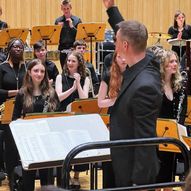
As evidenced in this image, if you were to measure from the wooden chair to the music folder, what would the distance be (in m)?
1.32

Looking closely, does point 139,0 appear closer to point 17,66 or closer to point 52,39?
point 52,39

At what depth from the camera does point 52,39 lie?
32.8 feet

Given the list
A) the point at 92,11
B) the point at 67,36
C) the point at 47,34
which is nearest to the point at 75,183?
the point at 47,34

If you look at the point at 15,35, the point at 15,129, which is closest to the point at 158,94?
the point at 15,129

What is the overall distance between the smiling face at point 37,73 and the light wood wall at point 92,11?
890 centimetres

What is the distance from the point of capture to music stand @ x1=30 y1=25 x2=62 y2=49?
975 cm

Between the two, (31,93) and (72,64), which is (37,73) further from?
(72,64)

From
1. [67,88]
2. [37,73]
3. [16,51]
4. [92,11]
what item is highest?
[92,11]

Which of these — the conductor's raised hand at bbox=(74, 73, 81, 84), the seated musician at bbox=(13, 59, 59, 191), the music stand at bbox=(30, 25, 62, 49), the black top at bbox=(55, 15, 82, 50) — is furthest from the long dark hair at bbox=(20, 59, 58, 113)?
the black top at bbox=(55, 15, 82, 50)

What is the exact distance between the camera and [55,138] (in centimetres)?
352

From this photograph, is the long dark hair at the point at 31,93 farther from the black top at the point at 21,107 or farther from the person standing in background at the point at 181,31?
the person standing in background at the point at 181,31

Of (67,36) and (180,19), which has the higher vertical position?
(180,19)

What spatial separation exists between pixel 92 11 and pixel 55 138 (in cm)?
1171

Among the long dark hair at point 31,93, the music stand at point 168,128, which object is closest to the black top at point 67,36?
the long dark hair at point 31,93
